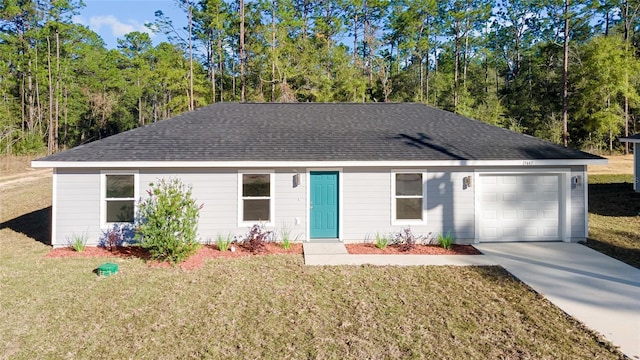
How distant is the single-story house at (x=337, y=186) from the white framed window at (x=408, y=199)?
1.1 inches

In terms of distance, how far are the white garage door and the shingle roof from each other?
2.67ft

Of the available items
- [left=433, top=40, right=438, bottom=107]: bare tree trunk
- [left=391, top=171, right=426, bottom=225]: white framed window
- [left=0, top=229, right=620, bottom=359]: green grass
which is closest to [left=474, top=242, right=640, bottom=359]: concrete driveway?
[left=0, top=229, right=620, bottom=359]: green grass

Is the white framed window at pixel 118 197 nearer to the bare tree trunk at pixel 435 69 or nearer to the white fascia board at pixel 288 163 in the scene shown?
the white fascia board at pixel 288 163

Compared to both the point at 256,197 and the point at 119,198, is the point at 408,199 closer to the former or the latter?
the point at 256,197

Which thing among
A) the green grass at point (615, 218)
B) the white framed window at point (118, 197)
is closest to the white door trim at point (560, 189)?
the green grass at point (615, 218)

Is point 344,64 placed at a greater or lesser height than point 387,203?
greater

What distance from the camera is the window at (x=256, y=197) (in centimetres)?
1042

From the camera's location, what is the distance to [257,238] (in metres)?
9.73

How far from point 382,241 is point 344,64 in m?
25.6

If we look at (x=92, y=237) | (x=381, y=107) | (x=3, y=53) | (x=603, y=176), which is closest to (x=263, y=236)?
(x=92, y=237)

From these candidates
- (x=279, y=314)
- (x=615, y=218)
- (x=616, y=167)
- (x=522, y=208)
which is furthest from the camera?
(x=616, y=167)

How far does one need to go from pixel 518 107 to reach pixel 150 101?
49.2 m

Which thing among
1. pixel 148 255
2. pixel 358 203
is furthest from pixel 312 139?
pixel 148 255

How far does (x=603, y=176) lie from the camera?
73.6 ft
